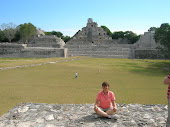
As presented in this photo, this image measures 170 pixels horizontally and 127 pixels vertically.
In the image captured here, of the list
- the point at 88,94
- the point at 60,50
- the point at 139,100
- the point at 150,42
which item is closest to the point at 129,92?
the point at 139,100

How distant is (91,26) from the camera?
53906 mm

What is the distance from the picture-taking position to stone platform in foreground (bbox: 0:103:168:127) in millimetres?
4371

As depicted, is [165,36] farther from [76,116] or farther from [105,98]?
[76,116]

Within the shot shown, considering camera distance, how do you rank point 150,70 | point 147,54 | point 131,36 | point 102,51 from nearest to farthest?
point 150,70 → point 147,54 → point 102,51 → point 131,36

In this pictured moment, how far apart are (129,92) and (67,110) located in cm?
426

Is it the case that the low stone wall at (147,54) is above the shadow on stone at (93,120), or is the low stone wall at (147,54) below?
above

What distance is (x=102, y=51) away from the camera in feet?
125

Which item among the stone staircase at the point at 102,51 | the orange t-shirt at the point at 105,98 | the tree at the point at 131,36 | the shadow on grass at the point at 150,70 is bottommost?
the shadow on grass at the point at 150,70

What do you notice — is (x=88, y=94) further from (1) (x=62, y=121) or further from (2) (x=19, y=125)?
(2) (x=19, y=125)

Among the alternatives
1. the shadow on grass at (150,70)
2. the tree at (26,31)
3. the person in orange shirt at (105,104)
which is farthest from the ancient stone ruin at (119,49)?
the person in orange shirt at (105,104)

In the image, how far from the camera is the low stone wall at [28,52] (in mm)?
35094

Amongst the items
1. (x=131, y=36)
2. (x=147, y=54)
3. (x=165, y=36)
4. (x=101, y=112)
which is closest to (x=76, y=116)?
(x=101, y=112)

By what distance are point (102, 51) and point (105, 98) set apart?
111ft

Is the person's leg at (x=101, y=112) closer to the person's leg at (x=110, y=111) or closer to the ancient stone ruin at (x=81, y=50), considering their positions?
the person's leg at (x=110, y=111)
